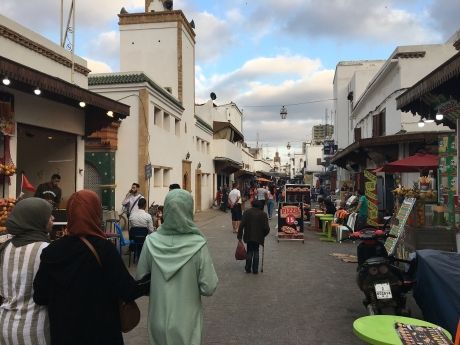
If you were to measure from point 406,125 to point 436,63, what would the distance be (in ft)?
8.38

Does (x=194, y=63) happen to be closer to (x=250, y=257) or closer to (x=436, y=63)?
(x=436, y=63)

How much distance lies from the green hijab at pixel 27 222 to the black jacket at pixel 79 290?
Answer: 0.19m

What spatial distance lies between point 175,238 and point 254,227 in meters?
6.27

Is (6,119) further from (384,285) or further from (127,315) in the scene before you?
(384,285)

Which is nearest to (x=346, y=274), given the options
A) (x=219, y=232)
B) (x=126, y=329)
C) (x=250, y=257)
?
(x=250, y=257)

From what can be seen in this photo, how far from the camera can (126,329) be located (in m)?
3.08

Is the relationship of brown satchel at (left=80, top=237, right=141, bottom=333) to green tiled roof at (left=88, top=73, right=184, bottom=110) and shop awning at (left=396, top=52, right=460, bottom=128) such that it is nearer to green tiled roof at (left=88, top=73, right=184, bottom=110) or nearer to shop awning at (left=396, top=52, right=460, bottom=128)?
shop awning at (left=396, top=52, right=460, bottom=128)

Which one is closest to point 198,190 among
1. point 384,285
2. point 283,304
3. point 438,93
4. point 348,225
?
point 348,225

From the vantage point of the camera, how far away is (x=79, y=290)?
2844 millimetres

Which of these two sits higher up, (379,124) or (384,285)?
(379,124)

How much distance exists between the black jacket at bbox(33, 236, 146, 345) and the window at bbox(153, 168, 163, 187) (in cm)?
1751

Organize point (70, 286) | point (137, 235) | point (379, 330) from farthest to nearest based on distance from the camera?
point (137, 235), point (379, 330), point (70, 286)

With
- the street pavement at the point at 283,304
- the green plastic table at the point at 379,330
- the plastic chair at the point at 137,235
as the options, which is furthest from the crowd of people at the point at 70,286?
the plastic chair at the point at 137,235

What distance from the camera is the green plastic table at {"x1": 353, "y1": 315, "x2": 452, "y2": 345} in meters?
3.48
